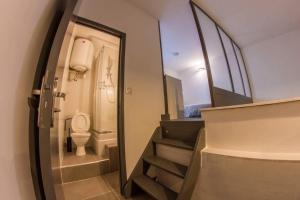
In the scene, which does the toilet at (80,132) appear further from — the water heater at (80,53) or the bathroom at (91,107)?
the water heater at (80,53)

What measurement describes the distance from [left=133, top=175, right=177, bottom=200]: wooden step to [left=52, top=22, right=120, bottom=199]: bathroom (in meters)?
0.67

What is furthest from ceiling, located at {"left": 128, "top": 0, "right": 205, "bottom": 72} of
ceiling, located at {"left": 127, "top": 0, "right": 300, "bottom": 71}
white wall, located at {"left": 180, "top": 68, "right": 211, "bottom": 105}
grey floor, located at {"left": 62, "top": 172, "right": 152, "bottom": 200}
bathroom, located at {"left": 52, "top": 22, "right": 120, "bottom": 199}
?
grey floor, located at {"left": 62, "top": 172, "right": 152, "bottom": 200}

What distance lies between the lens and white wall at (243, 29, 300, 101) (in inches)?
132

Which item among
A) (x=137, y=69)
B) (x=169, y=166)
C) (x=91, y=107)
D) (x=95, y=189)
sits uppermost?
(x=137, y=69)

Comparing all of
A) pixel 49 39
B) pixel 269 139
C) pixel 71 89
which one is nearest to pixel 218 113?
pixel 269 139

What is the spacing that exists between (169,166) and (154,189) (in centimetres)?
27

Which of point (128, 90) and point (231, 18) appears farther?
point (231, 18)

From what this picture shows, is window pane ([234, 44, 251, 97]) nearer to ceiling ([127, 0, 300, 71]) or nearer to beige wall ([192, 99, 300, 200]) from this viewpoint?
ceiling ([127, 0, 300, 71])

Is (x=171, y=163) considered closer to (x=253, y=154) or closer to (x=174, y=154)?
(x=174, y=154)

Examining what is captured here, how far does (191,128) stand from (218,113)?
16.3 inches

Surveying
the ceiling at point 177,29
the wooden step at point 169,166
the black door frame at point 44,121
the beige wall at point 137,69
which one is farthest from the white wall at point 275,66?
the black door frame at point 44,121

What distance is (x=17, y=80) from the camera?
52 cm

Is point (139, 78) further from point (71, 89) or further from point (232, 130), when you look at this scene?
point (71, 89)

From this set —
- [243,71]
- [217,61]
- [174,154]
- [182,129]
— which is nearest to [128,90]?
[182,129]
